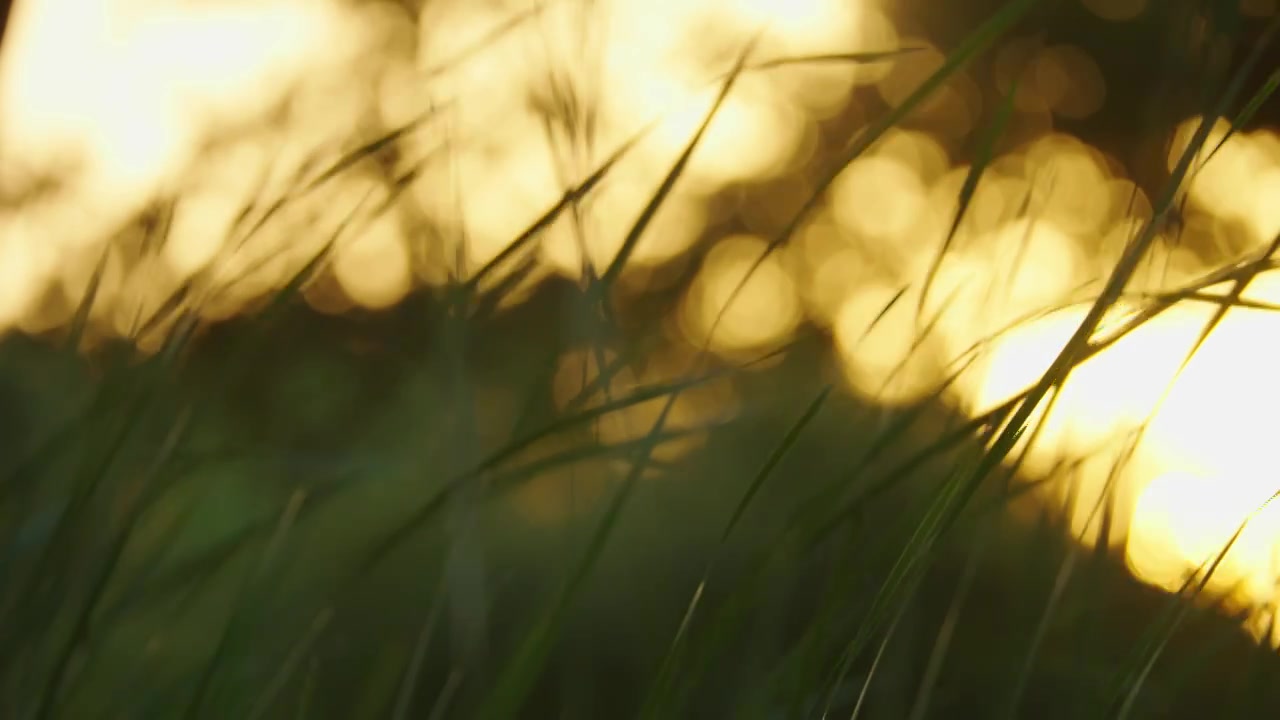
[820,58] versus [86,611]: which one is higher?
[820,58]

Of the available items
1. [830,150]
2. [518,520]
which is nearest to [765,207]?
[830,150]

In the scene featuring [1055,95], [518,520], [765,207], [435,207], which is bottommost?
[435,207]

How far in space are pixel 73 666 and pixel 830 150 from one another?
6.14 meters

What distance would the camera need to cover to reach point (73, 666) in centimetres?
66

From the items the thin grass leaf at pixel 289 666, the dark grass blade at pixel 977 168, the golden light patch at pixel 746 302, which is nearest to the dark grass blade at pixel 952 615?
the dark grass blade at pixel 977 168

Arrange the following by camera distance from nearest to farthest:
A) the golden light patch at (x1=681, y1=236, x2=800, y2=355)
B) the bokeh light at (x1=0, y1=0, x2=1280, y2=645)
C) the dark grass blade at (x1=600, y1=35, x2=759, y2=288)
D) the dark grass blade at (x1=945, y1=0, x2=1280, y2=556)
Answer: the dark grass blade at (x1=945, y1=0, x2=1280, y2=556) → the dark grass blade at (x1=600, y1=35, x2=759, y2=288) → the bokeh light at (x1=0, y1=0, x2=1280, y2=645) → the golden light patch at (x1=681, y1=236, x2=800, y2=355)

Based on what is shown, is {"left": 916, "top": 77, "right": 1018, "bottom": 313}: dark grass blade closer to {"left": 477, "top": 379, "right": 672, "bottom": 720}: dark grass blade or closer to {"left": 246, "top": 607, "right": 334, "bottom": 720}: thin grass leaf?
{"left": 477, "top": 379, "right": 672, "bottom": 720}: dark grass blade

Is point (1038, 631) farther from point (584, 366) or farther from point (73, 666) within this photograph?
point (73, 666)

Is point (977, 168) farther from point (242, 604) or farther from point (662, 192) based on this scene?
point (242, 604)

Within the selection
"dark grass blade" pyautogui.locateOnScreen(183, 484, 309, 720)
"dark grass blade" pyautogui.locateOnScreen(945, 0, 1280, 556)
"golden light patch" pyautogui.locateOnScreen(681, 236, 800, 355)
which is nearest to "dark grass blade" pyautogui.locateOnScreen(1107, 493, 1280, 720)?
"dark grass blade" pyautogui.locateOnScreen(945, 0, 1280, 556)

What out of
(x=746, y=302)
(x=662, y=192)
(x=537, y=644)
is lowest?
(x=537, y=644)

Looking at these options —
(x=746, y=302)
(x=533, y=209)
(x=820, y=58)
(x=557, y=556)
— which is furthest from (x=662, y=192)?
(x=746, y=302)

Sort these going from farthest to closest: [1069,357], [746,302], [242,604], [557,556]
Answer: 1. [746,302]
2. [557,556]
3. [242,604]
4. [1069,357]

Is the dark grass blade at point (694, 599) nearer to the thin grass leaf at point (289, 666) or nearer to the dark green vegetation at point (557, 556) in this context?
the dark green vegetation at point (557, 556)
